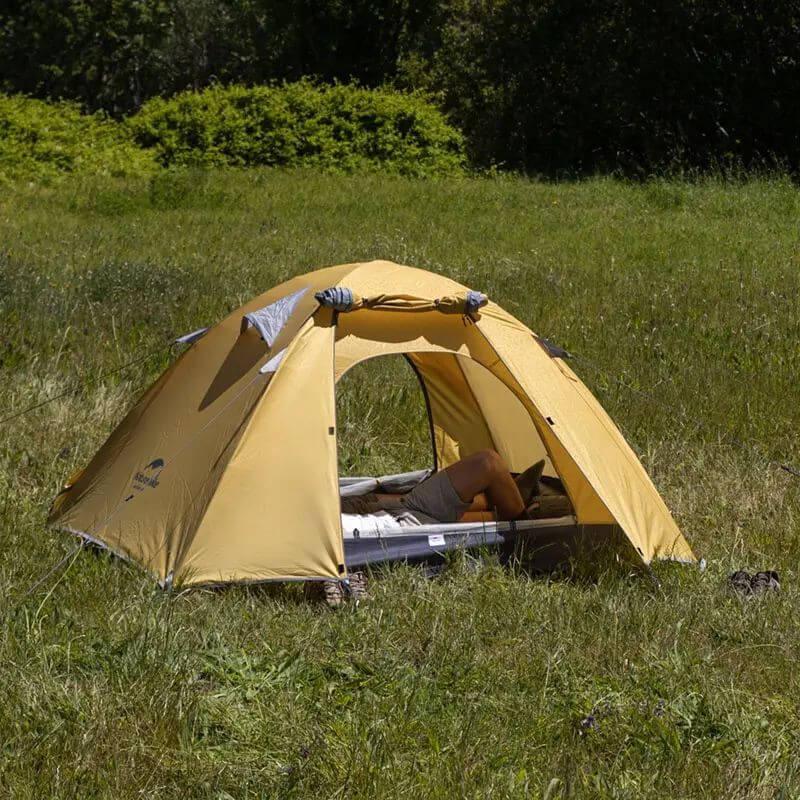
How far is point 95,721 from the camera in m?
4.11

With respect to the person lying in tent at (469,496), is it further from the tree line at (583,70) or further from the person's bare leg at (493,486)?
the tree line at (583,70)

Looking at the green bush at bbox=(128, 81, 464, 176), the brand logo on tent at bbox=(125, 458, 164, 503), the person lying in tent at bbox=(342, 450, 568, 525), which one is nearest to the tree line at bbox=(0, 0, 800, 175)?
the green bush at bbox=(128, 81, 464, 176)

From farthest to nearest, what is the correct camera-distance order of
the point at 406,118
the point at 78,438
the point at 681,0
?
the point at 406,118 → the point at 681,0 → the point at 78,438

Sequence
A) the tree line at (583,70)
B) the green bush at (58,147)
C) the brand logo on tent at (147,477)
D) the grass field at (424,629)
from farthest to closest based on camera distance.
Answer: the tree line at (583,70) → the green bush at (58,147) → the brand logo on tent at (147,477) → the grass field at (424,629)

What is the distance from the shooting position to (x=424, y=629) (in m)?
5.14

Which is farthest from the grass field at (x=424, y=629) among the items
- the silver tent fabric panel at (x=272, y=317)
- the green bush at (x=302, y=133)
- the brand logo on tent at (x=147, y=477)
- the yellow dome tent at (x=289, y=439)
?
the green bush at (x=302, y=133)

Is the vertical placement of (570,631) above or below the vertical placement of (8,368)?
above

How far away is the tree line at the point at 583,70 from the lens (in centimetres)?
2033

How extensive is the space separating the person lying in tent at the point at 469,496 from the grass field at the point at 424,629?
50 cm

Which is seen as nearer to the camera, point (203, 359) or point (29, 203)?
point (203, 359)

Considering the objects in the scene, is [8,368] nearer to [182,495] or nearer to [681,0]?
[182,495]

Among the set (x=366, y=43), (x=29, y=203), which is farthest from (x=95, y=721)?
(x=366, y=43)

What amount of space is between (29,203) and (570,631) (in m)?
13.2

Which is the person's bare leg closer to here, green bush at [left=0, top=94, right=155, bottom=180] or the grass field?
the grass field
